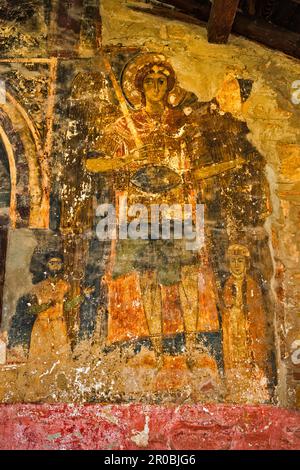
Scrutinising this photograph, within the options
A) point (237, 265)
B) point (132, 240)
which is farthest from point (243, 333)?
point (132, 240)

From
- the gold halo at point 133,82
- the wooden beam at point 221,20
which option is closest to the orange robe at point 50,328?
the gold halo at point 133,82

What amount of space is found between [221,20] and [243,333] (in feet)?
9.04

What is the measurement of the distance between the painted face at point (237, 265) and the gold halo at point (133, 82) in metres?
1.51

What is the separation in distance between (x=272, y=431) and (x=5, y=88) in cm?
366

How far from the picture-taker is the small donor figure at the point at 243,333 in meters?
4.01

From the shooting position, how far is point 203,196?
14.9 ft

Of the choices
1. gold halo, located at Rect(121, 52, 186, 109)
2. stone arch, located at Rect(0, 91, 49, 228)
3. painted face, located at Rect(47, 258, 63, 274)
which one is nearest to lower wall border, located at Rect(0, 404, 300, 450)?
painted face, located at Rect(47, 258, 63, 274)

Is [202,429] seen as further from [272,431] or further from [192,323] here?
[192,323]

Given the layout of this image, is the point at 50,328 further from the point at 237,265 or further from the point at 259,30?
the point at 259,30

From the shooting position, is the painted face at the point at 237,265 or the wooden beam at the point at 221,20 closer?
the painted face at the point at 237,265

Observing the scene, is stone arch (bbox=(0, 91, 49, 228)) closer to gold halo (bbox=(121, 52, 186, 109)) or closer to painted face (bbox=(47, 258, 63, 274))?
painted face (bbox=(47, 258, 63, 274))

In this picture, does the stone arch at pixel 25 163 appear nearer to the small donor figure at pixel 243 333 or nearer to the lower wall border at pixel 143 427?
the lower wall border at pixel 143 427

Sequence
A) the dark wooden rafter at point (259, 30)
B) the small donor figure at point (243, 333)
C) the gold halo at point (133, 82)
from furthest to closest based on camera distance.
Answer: the dark wooden rafter at point (259, 30)
the gold halo at point (133, 82)
the small donor figure at point (243, 333)

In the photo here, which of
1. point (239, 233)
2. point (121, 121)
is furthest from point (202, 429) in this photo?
point (121, 121)
